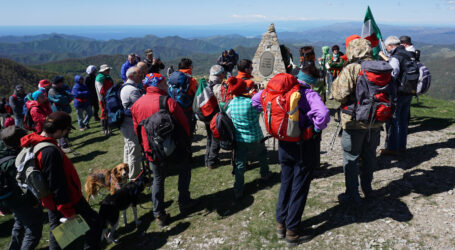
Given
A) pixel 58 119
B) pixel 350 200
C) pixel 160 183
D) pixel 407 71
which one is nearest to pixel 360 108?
pixel 350 200

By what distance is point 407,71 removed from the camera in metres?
6.07

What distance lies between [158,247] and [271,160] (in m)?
4.00

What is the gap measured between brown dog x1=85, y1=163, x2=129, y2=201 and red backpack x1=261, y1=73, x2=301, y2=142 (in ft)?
12.1

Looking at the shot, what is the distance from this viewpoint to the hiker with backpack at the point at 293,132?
385cm

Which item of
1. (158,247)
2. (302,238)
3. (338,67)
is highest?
(338,67)

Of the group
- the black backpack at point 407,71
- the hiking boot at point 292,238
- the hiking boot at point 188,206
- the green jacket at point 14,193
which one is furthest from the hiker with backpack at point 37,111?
the black backpack at point 407,71

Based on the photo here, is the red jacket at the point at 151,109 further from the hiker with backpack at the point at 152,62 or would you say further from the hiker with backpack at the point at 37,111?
the hiker with backpack at the point at 152,62

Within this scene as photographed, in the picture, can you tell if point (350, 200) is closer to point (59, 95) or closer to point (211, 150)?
point (211, 150)

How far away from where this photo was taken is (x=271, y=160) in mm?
7766

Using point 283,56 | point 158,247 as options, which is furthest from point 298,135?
point 283,56

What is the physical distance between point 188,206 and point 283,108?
10.7ft

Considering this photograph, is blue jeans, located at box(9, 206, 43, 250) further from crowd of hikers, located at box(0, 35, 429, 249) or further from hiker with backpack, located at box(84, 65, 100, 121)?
hiker with backpack, located at box(84, 65, 100, 121)

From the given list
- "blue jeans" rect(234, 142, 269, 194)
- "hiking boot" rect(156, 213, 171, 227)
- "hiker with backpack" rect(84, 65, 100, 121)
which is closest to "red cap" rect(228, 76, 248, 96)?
"blue jeans" rect(234, 142, 269, 194)

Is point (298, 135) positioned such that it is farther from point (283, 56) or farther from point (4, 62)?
point (4, 62)
